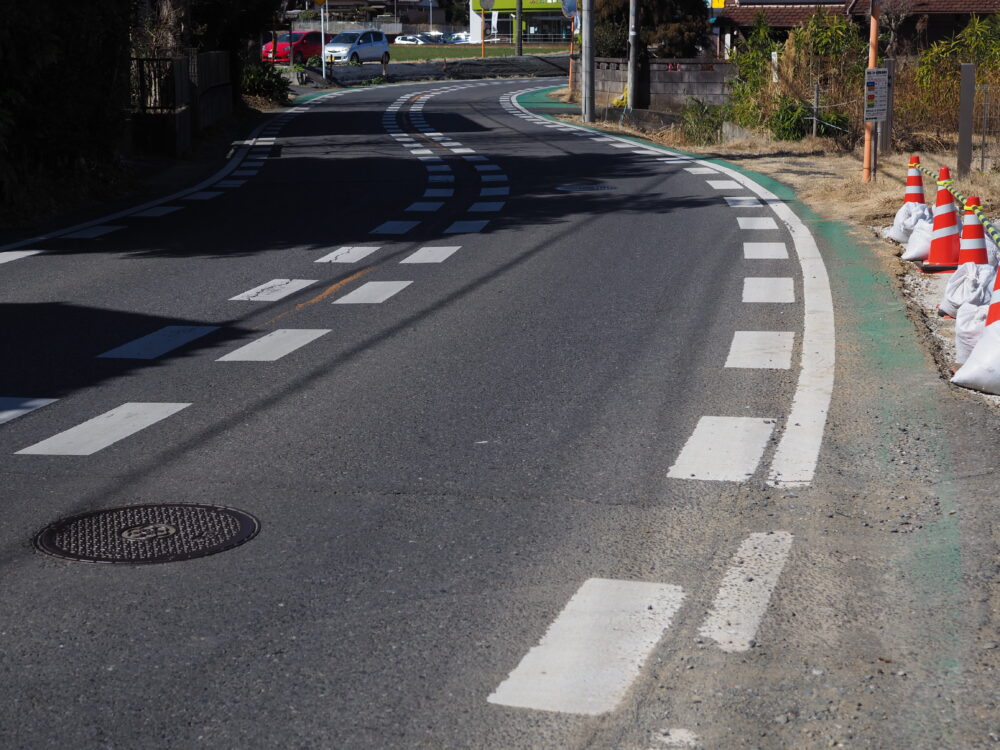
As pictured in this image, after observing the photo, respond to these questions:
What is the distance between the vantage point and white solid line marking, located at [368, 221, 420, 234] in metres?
14.5

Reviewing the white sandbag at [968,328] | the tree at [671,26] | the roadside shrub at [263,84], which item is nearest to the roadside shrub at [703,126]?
the tree at [671,26]

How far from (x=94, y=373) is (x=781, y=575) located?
4.80 m

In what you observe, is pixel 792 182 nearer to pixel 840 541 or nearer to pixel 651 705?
pixel 840 541

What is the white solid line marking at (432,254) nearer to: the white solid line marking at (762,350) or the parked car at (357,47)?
the white solid line marking at (762,350)

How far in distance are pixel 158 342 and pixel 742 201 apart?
9.38m

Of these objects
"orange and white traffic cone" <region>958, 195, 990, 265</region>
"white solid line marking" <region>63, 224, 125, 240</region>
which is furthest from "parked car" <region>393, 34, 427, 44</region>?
"orange and white traffic cone" <region>958, 195, 990, 265</region>

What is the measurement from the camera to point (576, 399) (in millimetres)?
7230

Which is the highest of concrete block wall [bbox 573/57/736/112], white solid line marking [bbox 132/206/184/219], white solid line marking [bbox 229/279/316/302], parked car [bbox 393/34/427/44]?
parked car [bbox 393/34/427/44]

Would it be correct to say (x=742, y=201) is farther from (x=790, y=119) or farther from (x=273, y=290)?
(x=790, y=119)

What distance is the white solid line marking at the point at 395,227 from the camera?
14469 millimetres

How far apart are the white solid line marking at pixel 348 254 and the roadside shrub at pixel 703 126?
1499 centimetres

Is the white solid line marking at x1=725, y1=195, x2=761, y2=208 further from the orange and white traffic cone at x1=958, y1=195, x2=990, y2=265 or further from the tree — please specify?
the tree

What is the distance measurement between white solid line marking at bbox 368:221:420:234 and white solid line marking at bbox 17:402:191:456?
733cm

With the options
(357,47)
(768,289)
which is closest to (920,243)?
(768,289)
